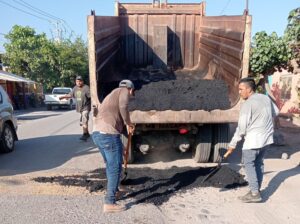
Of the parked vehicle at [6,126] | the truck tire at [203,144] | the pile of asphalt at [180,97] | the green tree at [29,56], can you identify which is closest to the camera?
the pile of asphalt at [180,97]

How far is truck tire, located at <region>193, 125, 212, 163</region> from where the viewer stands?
614 centimetres

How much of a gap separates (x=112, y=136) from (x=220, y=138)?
2.73 meters

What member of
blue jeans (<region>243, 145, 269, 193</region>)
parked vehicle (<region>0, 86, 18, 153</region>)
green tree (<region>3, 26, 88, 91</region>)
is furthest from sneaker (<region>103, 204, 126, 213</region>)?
green tree (<region>3, 26, 88, 91</region>)

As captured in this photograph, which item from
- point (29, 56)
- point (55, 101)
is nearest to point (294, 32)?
point (55, 101)

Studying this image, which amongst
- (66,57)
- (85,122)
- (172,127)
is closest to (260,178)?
(172,127)

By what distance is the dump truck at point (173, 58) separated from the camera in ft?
17.7

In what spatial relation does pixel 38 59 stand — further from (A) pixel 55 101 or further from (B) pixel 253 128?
(B) pixel 253 128

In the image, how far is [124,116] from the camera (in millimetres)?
4105

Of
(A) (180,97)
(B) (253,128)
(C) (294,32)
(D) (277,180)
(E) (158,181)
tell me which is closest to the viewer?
(B) (253,128)

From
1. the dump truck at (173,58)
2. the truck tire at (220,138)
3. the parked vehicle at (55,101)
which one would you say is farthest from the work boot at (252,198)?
the parked vehicle at (55,101)

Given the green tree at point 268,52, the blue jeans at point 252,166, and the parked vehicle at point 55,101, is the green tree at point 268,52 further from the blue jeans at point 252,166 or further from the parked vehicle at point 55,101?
the parked vehicle at point 55,101

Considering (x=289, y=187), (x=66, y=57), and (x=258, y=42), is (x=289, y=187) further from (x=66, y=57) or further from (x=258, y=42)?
(x=66, y=57)

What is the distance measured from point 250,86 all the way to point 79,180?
2.93 metres

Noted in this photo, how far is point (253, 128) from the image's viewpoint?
4.38 metres
